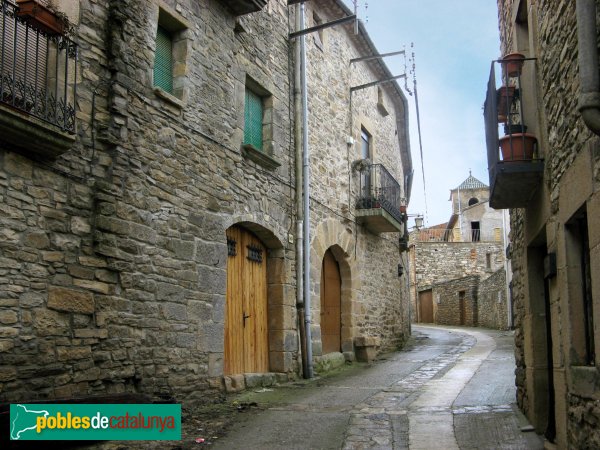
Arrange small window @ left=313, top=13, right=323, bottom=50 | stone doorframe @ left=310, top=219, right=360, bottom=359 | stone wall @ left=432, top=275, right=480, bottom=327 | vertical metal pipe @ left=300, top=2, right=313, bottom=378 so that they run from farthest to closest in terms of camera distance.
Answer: stone wall @ left=432, top=275, right=480, bottom=327
small window @ left=313, top=13, right=323, bottom=50
stone doorframe @ left=310, top=219, right=360, bottom=359
vertical metal pipe @ left=300, top=2, right=313, bottom=378

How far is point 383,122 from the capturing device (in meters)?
15.4

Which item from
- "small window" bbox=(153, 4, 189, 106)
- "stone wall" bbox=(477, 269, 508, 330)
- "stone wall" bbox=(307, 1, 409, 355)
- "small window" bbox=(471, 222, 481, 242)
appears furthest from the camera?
"small window" bbox=(471, 222, 481, 242)

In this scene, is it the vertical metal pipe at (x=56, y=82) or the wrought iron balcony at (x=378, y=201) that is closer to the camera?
the vertical metal pipe at (x=56, y=82)

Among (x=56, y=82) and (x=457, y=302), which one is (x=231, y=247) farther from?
(x=457, y=302)

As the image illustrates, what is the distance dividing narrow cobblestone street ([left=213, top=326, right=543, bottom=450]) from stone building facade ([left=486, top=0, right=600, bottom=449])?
52cm

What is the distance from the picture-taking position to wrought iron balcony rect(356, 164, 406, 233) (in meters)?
12.5

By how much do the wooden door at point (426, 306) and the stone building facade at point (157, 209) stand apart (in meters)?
20.8

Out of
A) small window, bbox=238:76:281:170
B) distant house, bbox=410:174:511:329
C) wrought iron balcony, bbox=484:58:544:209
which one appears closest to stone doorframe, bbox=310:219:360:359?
small window, bbox=238:76:281:170

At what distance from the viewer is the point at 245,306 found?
8648 millimetres

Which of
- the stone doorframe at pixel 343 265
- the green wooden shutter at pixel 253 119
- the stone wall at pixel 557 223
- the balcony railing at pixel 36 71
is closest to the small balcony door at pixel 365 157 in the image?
the stone doorframe at pixel 343 265

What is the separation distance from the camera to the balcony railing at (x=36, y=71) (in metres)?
4.91

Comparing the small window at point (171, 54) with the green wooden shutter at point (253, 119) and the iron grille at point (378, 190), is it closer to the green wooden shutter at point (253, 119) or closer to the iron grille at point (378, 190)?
the green wooden shutter at point (253, 119)

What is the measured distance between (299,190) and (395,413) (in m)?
4.26

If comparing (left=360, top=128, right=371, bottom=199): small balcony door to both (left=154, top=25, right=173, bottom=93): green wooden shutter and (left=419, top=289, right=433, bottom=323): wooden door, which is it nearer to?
(left=154, top=25, right=173, bottom=93): green wooden shutter
